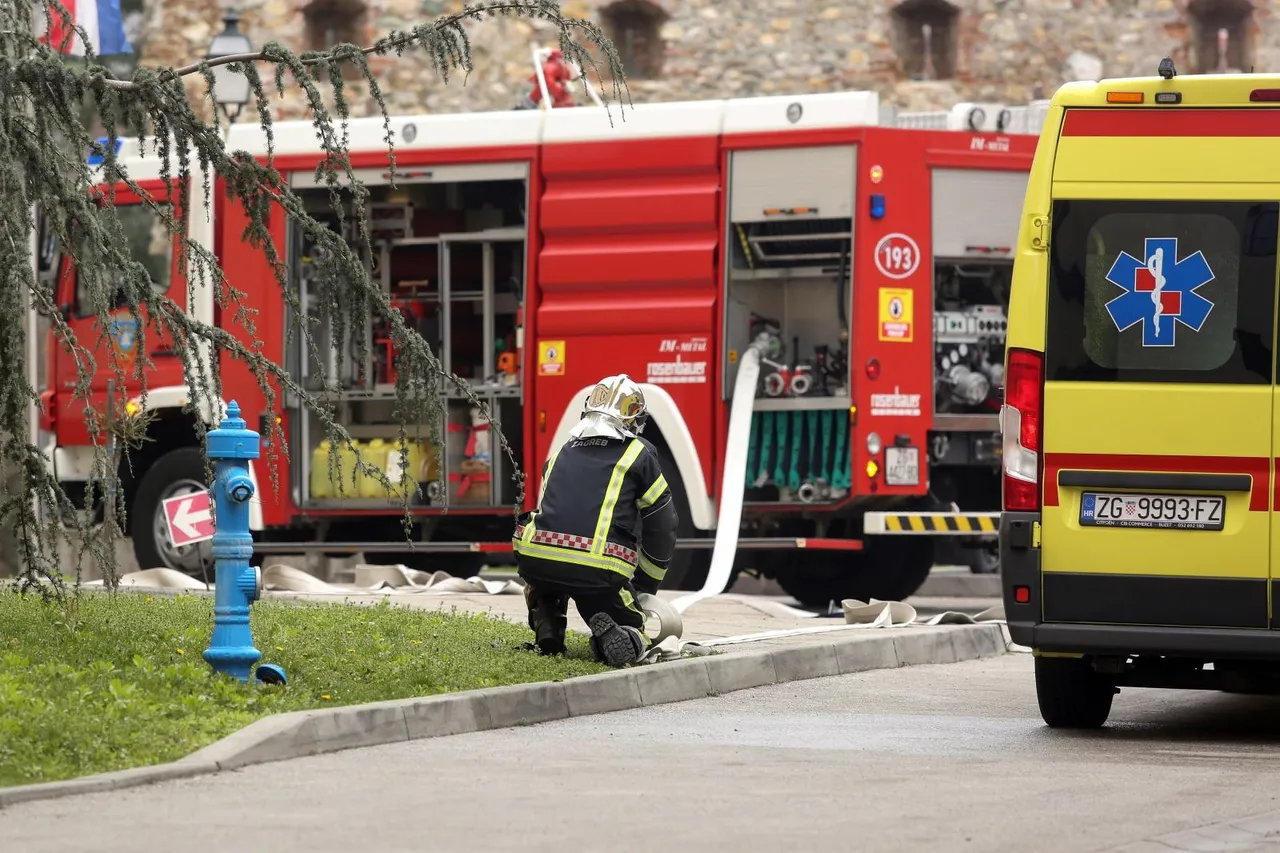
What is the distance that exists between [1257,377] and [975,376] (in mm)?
6458

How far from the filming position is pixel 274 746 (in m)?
8.65

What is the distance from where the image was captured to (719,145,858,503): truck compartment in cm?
1595

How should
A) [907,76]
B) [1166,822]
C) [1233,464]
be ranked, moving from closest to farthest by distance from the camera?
1. [1166,822]
2. [1233,464]
3. [907,76]

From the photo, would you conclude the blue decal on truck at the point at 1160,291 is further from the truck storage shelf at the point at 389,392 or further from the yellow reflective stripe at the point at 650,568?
the truck storage shelf at the point at 389,392

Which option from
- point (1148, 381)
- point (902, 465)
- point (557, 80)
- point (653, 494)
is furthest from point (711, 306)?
point (1148, 381)

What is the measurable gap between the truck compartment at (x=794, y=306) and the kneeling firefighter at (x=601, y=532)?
4.60 metres

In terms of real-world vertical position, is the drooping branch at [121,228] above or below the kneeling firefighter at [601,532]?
above

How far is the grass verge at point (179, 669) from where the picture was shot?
8.31 metres

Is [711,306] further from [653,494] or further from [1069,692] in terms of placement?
[1069,692]

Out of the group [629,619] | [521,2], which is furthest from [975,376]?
[521,2]

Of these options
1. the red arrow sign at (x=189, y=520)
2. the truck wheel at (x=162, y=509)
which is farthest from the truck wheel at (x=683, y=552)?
the truck wheel at (x=162, y=509)

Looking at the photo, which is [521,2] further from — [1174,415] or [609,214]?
[609,214]

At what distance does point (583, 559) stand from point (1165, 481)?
2.75m

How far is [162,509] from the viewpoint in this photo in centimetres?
1806
